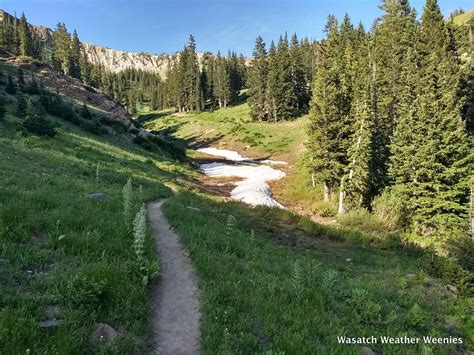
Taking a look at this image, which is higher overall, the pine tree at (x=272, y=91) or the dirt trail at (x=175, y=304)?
the pine tree at (x=272, y=91)

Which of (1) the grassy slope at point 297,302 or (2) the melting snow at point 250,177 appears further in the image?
(2) the melting snow at point 250,177

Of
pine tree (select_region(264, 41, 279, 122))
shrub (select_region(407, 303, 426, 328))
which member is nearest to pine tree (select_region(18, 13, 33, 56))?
pine tree (select_region(264, 41, 279, 122))

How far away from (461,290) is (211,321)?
10.3m

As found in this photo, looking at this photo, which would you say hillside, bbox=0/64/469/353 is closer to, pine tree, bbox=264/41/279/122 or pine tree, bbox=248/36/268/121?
pine tree, bbox=264/41/279/122

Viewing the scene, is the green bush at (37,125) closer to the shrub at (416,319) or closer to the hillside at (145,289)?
the hillside at (145,289)

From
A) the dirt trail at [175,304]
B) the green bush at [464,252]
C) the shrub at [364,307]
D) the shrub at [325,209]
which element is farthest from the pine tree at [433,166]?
the dirt trail at [175,304]

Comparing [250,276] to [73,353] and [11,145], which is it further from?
[11,145]

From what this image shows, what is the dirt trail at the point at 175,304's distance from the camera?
6.22 m

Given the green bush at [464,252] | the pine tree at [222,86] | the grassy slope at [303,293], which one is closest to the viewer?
the grassy slope at [303,293]

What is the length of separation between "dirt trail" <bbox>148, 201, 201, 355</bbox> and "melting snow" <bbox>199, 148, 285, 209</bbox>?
70.2 ft

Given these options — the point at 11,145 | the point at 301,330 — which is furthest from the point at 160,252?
the point at 11,145

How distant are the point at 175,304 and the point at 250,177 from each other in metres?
42.0

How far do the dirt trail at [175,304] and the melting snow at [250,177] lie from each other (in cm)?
2140

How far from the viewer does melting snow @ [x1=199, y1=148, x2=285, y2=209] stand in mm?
35531
